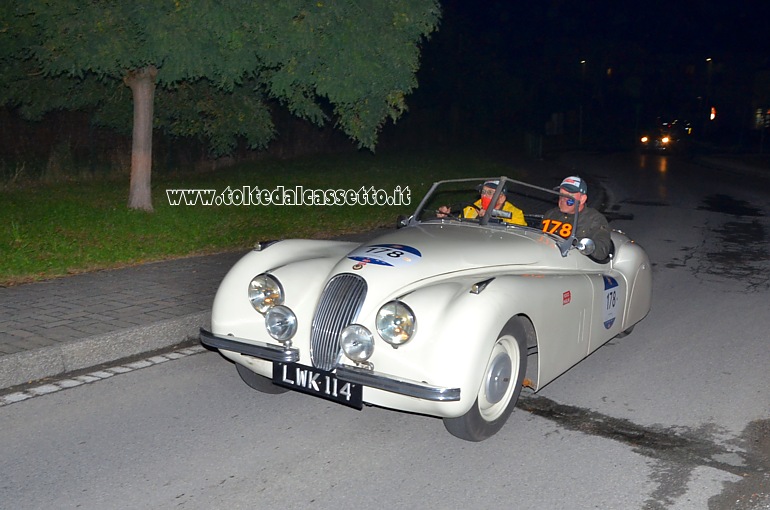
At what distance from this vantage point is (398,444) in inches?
195

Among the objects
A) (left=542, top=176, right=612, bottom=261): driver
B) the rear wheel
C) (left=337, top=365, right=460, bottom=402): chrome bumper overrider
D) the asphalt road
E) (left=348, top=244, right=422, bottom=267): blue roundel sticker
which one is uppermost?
(left=542, top=176, right=612, bottom=261): driver

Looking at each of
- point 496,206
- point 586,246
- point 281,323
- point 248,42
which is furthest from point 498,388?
point 248,42

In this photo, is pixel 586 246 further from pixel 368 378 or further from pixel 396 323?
pixel 368 378

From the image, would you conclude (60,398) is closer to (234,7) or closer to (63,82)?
(234,7)

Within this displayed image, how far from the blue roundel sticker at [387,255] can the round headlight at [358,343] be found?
24.8 inches

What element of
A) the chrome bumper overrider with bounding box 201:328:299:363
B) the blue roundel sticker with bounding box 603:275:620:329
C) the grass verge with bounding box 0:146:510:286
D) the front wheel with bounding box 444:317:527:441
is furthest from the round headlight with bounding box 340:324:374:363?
the grass verge with bounding box 0:146:510:286

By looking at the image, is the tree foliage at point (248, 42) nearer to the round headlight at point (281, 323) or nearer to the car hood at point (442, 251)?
the car hood at point (442, 251)

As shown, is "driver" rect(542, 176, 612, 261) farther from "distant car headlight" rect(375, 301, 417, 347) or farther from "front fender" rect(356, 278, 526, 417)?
"distant car headlight" rect(375, 301, 417, 347)

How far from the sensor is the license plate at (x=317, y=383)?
4.72m

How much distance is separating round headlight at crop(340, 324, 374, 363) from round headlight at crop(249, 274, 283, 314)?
2.22 feet

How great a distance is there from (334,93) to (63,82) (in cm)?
530

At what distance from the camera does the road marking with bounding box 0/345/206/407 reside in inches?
221

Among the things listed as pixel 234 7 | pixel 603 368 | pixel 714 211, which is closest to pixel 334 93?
pixel 234 7

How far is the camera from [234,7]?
9.67 meters
